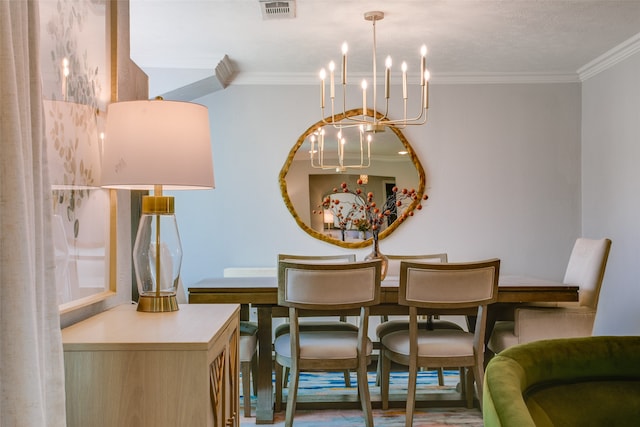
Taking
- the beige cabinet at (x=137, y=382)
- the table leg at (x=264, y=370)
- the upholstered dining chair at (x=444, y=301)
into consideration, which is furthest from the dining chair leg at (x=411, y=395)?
the beige cabinet at (x=137, y=382)

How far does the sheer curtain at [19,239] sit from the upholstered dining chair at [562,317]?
2.77 m

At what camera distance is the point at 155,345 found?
148 cm

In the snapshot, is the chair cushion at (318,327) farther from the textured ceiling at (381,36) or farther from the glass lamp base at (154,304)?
the textured ceiling at (381,36)

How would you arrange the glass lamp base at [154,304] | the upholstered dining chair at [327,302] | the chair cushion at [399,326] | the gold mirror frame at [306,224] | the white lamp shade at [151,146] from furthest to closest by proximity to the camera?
the gold mirror frame at [306,224] → the chair cushion at [399,326] → the upholstered dining chair at [327,302] → the glass lamp base at [154,304] → the white lamp shade at [151,146]

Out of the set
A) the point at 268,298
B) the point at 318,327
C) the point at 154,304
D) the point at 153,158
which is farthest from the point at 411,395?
the point at 153,158

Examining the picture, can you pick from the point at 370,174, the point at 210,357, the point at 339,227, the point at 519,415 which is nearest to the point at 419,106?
the point at 370,174

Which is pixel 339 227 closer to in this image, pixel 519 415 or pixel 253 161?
pixel 253 161

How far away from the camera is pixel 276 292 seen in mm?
3303

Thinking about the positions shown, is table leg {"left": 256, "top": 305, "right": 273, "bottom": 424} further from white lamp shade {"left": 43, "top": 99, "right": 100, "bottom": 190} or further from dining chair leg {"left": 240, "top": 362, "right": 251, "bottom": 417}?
white lamp shade {"left": 43, "top": 99, "right": 100, "bottom": 190}

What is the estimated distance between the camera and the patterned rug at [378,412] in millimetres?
3273

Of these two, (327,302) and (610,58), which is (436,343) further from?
(610,58)

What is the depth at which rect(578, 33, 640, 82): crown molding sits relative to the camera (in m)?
4.34

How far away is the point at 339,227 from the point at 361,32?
6.10ft

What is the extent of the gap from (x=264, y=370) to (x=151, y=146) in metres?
1.88
